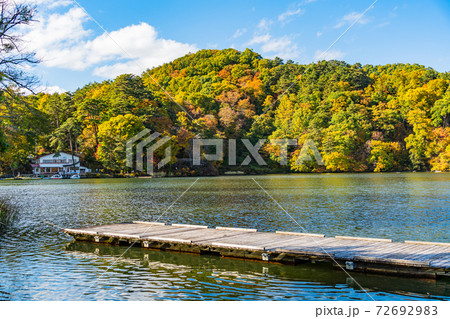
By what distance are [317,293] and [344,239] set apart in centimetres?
367

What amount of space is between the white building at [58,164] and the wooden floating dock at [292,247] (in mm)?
53839

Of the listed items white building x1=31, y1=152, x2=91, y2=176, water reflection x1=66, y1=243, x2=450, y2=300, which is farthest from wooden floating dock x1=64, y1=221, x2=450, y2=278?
white building x1=31, y1=152, x2=91, y2=176

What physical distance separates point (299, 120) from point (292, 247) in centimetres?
5965

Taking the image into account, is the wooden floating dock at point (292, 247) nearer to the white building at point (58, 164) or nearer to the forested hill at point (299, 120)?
the forested hill at point (299, 120)

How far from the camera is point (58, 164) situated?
67000mm

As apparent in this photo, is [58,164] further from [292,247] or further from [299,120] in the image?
[292,247]

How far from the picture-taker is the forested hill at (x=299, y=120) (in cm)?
6294

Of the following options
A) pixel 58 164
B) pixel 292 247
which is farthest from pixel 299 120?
pixel 292 247

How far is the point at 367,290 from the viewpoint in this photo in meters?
8.33

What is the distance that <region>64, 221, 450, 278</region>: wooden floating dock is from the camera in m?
9.07

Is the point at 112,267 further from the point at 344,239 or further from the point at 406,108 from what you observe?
the point at 406,108
